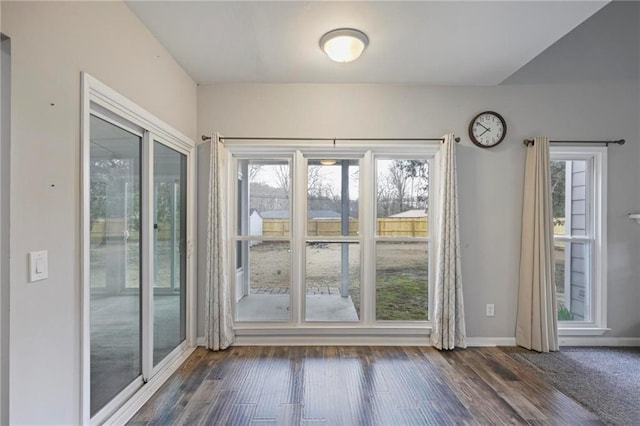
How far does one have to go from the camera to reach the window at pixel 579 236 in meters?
3.23

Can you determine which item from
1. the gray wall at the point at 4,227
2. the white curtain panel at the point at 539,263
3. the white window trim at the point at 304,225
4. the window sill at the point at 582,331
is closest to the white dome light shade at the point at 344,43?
the white window trim at the point at 304,225

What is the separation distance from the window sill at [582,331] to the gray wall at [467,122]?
61cm

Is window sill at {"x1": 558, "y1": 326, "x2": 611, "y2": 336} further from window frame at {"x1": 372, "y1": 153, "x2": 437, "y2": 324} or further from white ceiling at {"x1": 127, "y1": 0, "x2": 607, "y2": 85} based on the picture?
white ceiling at {"x1": 127, "y1": 0, "x2": 607, "y2": 85}

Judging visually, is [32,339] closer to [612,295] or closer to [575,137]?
[575,137]

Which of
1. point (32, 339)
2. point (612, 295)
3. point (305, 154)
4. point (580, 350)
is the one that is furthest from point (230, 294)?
point (612, 295)

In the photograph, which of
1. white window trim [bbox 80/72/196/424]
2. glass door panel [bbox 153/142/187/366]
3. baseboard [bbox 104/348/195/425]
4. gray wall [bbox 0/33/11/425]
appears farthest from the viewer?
glass door panel [bbox 153/142/187/366]

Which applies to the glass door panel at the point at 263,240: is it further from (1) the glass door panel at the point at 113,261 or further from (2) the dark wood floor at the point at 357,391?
(1) the glass door panel at the point at 113,261

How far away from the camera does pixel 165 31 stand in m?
2.27

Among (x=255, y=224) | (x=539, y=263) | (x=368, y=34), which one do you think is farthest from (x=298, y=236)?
(x=539, y=263)

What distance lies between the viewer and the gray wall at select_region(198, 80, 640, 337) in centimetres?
320

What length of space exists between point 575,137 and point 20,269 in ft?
14.9

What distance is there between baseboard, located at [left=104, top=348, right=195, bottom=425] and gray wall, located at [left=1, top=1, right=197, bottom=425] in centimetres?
43

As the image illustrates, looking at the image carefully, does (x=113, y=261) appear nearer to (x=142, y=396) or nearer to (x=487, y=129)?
(x=142, y=396)

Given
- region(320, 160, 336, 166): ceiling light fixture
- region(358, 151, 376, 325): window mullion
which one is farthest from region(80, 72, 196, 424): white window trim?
region(358, 151, 376, 325): window mullion
